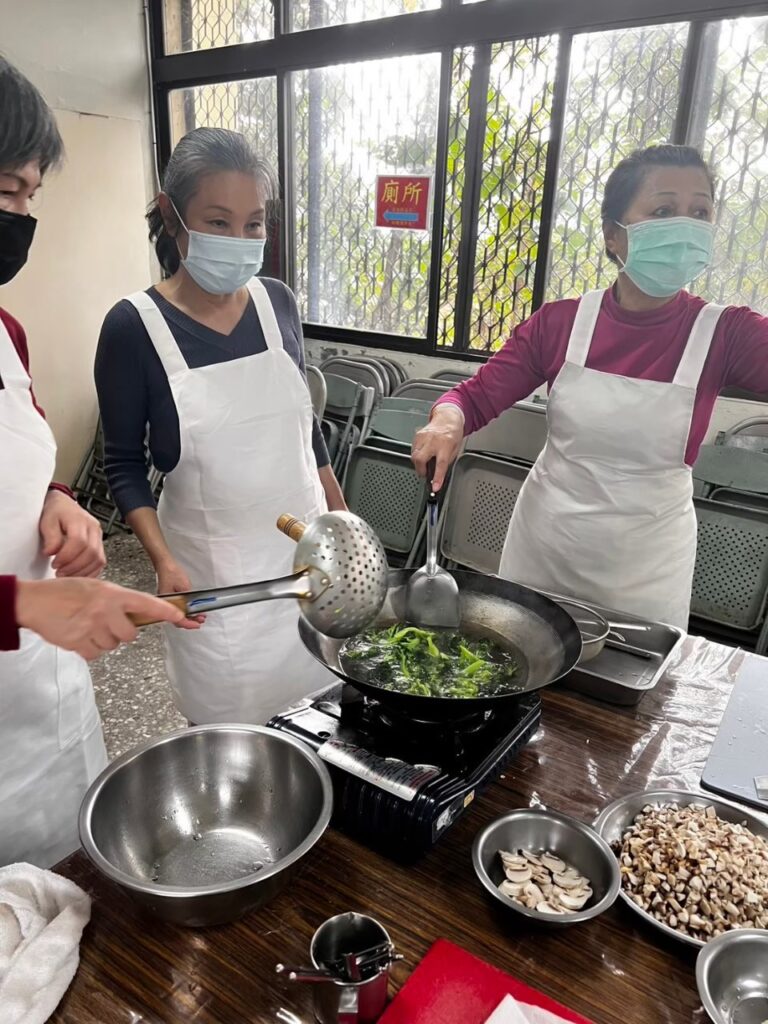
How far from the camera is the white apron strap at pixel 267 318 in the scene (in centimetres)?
187

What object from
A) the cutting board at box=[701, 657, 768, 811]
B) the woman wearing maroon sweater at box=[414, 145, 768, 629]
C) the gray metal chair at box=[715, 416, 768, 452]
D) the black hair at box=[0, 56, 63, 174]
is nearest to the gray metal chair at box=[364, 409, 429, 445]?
the gray metal chair at box=[715, 416, 768, 452]

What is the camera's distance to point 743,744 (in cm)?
129

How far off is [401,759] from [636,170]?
1522 millimetres

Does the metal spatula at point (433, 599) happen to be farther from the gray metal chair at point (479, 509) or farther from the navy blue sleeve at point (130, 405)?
the gray metal chair at point (479, 509)

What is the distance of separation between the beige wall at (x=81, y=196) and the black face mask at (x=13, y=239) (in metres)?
3.70

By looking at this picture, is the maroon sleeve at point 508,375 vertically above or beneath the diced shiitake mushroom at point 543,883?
above

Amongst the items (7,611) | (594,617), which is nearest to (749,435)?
(594,617)

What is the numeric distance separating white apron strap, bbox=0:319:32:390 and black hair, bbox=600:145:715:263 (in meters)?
1.45

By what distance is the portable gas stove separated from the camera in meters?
0.99

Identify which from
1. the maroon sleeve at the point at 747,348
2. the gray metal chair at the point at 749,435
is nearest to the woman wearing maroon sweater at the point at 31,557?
the maroon sleeve at the point at 747,348

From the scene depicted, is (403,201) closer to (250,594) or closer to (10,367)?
(10,367)

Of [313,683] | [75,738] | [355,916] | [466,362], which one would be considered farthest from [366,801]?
[466,362]

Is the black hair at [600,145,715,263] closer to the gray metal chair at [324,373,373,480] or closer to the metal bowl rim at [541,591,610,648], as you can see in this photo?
the metal bowl rim at [541,591,610,648]

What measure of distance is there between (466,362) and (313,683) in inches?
107
